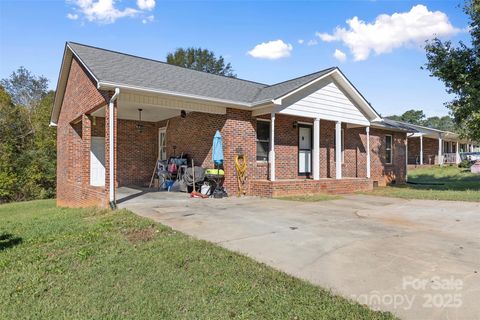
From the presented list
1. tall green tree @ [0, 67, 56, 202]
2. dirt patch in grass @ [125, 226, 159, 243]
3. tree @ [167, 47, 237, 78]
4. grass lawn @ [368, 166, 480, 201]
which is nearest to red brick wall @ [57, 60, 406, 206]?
grass lawn @ [368, 166, 480, 201]

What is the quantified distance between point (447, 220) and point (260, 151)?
258 inches

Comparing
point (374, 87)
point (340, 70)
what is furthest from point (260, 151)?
point (374, 87)

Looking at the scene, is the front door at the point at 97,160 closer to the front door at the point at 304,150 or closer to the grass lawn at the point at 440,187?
the front door at the point at 304,150

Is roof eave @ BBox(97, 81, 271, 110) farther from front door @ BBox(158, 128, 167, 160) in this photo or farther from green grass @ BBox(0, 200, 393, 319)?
front door @ BBox(158, 128, 167, 160)

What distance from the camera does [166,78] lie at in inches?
418

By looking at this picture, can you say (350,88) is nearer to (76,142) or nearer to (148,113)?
(148,113)

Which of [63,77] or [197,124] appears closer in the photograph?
[197,124]

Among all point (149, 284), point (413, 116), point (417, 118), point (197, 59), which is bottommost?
point (149, 284)

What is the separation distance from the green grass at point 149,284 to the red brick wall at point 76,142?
4.16 meters

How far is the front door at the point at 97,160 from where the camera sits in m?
13.7

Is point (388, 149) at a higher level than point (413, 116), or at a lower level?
lower

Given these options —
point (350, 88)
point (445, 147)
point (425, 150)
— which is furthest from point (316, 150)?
point (445, 147)

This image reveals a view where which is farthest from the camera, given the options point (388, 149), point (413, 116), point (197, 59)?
point (413, 116)

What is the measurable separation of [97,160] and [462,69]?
1579 centimetres
